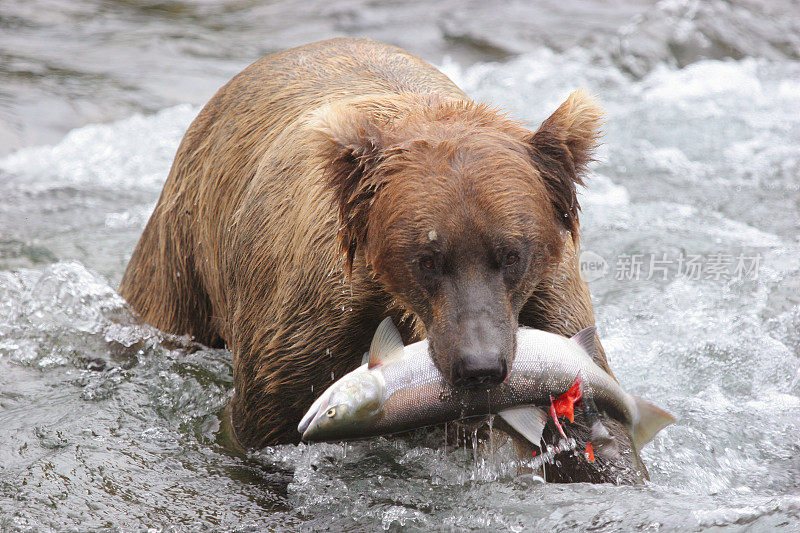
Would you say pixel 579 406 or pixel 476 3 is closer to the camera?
pixel 579 406

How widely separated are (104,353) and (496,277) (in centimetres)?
327

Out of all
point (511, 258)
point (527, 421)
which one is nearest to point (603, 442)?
point (527, 421)

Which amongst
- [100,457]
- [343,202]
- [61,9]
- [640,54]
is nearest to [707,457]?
[343,202]

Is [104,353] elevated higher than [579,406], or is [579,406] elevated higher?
[579,406]

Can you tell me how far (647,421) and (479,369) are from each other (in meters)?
1.25

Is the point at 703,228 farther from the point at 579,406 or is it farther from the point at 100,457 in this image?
the point at 100,457

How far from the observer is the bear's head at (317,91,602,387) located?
3.63m

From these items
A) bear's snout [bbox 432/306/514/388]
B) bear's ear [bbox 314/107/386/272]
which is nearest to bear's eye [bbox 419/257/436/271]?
bear's snout [bbox 432/306/514/388]

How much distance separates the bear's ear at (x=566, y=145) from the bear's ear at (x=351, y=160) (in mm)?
651

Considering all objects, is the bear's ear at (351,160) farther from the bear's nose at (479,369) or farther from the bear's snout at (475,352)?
the bear's nose at (479,369)

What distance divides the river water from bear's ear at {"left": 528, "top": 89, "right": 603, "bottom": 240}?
1.32m

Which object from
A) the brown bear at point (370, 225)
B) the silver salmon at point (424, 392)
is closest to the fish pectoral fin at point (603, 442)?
the brown bear at point (370, 225)

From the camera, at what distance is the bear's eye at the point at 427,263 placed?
3723mm

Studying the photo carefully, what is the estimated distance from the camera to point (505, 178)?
374 centimetres
